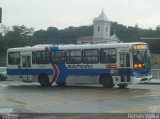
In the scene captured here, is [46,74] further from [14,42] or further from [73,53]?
[14,42]

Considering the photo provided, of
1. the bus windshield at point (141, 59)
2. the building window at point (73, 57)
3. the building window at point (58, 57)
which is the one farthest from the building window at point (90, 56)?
the bus windshield at point (141, 59)

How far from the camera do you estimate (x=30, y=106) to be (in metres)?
19.3

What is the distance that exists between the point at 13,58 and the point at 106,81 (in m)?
9.55

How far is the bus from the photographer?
28922 mm

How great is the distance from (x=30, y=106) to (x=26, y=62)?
16.3 metres

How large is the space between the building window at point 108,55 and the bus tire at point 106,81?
0.97 m

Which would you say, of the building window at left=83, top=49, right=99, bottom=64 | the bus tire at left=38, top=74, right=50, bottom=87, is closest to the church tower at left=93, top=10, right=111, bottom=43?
the bus tire at left=38, top=74, right=50, bottom=87

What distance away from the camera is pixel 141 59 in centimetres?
2914

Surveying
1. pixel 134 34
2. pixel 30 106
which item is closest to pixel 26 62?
pixel 30 106

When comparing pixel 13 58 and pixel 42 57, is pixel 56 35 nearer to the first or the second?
pixel 13 58

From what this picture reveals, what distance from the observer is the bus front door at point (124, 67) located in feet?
94.0

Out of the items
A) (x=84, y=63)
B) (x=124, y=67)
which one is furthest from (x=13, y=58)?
(x=124, y=67)

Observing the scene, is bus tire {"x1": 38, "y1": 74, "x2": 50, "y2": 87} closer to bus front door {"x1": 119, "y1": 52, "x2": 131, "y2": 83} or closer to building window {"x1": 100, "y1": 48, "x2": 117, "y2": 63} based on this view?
building window {"x1": 100, "y1": 48, "x2": 117, "y2": 63}

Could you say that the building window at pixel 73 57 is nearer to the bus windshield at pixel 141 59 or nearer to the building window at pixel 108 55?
the building window at pixel 108 55
